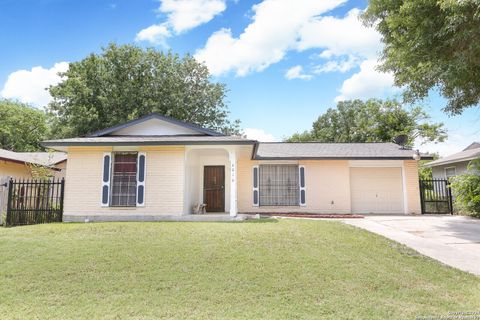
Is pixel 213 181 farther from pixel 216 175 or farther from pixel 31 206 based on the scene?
pixel 31 206

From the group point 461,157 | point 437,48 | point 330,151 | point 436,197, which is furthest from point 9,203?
point 461,157

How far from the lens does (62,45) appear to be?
13.9 metres

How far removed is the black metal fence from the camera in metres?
10.4

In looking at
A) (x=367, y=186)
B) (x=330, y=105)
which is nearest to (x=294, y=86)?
(x=367, y=186)

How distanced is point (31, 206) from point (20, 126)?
27.0 metres

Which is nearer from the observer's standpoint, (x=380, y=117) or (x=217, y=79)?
(x=217, y=79)

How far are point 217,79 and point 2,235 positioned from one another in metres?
22.6

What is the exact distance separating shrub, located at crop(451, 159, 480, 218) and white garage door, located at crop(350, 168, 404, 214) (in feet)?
7.04

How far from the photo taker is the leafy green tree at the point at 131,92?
2272 cm

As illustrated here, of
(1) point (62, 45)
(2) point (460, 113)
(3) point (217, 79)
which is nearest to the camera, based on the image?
(2) point (460, 113)

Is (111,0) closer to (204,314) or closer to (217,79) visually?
(204,314)

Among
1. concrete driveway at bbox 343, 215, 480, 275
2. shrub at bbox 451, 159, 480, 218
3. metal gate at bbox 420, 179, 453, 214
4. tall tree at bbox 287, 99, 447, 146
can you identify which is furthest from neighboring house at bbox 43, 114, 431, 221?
tall tree at bbox 287, 99, 447, 146

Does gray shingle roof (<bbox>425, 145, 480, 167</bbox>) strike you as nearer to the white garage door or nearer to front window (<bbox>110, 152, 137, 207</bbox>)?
the white garage door

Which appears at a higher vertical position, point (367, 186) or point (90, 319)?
point (367, 186)
